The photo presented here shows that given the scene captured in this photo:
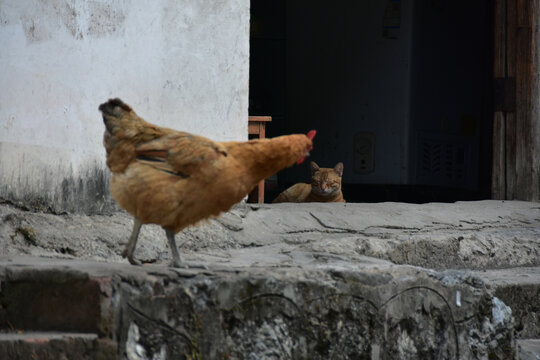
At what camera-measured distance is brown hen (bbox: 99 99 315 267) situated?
317 cm

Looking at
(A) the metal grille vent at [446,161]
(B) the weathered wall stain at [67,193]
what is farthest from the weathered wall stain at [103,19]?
(A) the metal grille vent at [446,161]

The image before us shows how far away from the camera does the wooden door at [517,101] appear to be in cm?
656

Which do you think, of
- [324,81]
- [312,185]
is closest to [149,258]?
[312,185]

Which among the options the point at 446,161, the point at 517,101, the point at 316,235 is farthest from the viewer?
the point at 446,161

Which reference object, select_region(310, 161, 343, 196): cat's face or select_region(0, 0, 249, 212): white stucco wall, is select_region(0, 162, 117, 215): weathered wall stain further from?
select_region(310, 161, 343, 196): cat's face

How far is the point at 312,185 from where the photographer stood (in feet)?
25.7

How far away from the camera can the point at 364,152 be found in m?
9.64

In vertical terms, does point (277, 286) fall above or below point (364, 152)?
below

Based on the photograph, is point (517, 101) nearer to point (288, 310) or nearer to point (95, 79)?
point (95, 79)

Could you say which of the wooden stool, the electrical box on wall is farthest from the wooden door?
the electrical box on wall

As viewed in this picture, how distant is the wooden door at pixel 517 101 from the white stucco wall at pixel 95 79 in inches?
107

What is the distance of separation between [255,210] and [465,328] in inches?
69.5

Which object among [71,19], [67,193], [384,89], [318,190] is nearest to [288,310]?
[67,193]

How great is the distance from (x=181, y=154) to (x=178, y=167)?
59 millimetres
